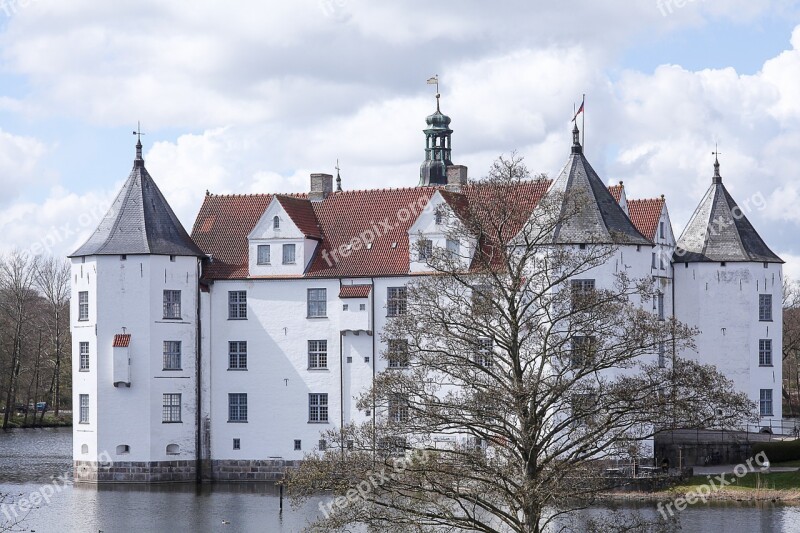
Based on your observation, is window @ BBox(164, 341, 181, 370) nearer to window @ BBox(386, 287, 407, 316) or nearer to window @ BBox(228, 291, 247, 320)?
window @ BBox(228, 291, 247, 320)

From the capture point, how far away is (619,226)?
46.3 metres

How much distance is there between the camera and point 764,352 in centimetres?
5206

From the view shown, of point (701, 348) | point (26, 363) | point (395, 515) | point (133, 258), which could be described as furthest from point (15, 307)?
point (395, 515)

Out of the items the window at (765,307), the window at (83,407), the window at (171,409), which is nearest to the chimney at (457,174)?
the window at (765,307)

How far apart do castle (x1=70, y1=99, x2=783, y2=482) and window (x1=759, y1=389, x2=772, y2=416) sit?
38mm

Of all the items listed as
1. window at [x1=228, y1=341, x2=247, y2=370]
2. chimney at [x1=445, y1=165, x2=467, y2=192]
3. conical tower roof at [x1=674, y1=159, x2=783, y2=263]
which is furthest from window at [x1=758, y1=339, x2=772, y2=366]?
window at [x1=228, y1=341, x2=247, y2=370]

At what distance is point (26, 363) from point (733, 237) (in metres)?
46.3

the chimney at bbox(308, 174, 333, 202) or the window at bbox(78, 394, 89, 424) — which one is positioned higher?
the chimney at bbox(308, 174, 333, 202)

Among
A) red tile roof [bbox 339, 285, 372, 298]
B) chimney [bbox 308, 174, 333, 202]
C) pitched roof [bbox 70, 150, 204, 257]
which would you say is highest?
chimney [bbox 308, 174, 333, 202]

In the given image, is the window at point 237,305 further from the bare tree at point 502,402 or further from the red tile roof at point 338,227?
the bare tree at point 502,402

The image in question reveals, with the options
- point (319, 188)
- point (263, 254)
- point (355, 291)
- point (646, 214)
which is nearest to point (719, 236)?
point (646, 214)

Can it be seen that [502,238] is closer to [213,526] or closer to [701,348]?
[213,526]

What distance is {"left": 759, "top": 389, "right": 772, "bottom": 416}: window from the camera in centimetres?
5191

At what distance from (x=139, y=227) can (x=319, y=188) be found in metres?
7.36
